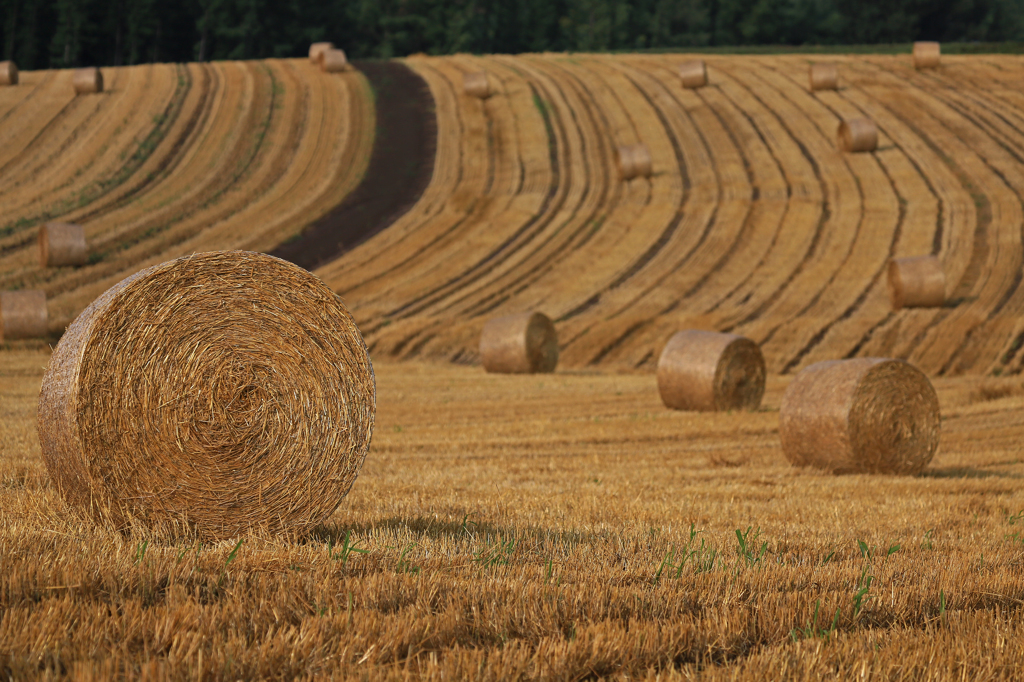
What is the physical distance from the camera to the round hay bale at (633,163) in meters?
30.0

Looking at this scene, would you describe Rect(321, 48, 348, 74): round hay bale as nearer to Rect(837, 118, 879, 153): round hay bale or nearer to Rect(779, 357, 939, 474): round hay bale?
Rect(837, 118, 879, 153): round hay bale

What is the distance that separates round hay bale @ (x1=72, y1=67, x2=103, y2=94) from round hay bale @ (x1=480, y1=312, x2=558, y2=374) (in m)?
23.3

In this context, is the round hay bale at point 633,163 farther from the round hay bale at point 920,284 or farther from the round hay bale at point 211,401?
the round hay bale at point 211,401

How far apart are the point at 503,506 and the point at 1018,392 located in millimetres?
10023

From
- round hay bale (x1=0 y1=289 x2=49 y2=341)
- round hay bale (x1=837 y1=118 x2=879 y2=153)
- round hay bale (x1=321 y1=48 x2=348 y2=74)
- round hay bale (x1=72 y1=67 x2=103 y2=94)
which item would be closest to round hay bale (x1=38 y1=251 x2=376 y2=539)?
round hay bale (x1=0 y1=289 x2=49 y2=341)

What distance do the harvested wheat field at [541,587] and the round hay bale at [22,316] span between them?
11697mm

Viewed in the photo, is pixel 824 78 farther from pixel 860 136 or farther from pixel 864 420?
pixel 864 420

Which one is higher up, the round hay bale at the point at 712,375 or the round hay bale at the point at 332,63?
the round hay bale at the point at 332,63

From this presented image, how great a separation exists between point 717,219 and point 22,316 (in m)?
16.4

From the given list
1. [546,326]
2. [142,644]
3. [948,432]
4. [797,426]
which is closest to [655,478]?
[797,426]

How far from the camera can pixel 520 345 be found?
58.7 ft

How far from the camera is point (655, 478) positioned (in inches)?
341

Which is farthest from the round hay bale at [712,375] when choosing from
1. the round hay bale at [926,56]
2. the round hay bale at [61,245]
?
the round hay bale at [926,56]

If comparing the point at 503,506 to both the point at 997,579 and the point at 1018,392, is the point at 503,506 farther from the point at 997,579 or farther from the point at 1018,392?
the point at 1018,392
